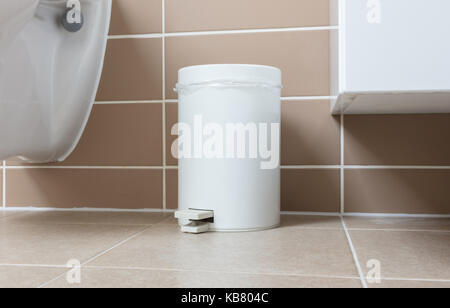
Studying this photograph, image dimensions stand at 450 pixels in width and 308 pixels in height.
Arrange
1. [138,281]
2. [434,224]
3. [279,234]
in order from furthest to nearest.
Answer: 1. [434,224]
2. [279,234]
3. [138,281]

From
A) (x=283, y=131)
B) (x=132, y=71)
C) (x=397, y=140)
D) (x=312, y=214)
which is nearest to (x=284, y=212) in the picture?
(x=312, y=214)

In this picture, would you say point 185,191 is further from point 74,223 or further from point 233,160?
point 74,223

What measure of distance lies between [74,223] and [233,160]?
39 cm

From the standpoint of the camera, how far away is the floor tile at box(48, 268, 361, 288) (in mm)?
509

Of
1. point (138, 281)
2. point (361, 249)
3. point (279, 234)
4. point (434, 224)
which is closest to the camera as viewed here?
point (138, 281)

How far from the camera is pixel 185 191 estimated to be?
2.84 feet

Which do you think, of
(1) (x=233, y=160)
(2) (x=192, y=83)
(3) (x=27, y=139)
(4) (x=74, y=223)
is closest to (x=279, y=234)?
(1) (x=233, y=160)

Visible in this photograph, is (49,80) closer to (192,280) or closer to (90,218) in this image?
(90,218)

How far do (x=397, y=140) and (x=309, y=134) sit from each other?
0.20 metres

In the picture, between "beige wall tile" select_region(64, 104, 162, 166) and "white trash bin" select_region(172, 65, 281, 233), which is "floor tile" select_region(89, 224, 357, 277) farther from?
"beige wall tile" select_region(64, 104, 162, 166)

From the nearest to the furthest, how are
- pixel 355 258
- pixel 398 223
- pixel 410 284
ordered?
pixel 410 284 → pixel 355 258 → pixel 398 223

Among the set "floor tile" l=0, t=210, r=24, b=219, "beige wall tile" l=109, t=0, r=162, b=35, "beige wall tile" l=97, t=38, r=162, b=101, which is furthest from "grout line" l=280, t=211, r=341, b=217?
"floor tile" l=0, t=210, r=24, b=219

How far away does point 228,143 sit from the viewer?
82 cm

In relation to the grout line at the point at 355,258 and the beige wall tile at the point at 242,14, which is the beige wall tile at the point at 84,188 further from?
the grout line at the point at 355,258
